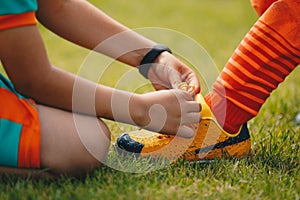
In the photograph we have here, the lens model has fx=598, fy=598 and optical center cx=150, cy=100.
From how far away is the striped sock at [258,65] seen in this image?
4.92ft

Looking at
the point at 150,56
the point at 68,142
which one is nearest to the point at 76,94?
the point at 68,142

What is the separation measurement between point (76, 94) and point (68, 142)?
11 cm

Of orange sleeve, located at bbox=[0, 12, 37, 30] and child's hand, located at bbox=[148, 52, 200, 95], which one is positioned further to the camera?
child's hand, located at bbox=[148, 52, 200, 95]

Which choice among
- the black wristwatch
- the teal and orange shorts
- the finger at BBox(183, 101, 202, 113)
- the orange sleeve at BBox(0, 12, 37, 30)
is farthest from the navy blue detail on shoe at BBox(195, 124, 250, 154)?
the orange sleeve at BBox(0, 12, 37, 30)

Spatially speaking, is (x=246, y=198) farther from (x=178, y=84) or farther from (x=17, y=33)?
(x=17, y=33)

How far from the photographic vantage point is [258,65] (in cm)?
151

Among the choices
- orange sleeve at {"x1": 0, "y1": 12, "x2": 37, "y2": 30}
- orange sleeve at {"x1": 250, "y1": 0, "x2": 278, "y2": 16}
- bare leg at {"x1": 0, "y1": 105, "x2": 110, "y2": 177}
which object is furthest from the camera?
orange sleeve at {"x1": 250, "y1": 0, "x2": 278, "y2": 16}

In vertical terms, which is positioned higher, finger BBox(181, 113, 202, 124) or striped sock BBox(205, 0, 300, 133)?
striped sock BBox(205, 0, 300, 133)

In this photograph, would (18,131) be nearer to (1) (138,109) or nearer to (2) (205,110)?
(1) (138,109)

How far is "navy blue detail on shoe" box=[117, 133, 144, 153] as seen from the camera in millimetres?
1544

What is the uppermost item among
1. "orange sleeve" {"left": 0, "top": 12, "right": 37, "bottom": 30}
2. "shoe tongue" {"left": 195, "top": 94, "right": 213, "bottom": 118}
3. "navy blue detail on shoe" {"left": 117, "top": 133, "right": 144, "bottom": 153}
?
"orange sleeve" {"left": 0, "top": 12, "right": 37, "bottom": 30}

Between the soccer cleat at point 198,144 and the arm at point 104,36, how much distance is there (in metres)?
0.10

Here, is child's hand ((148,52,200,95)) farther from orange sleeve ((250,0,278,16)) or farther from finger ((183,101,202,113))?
orange sleeve ((250,0,278,16))

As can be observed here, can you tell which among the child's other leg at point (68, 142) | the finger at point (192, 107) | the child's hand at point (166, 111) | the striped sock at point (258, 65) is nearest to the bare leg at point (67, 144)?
the child's other leg at point (68, 142)
